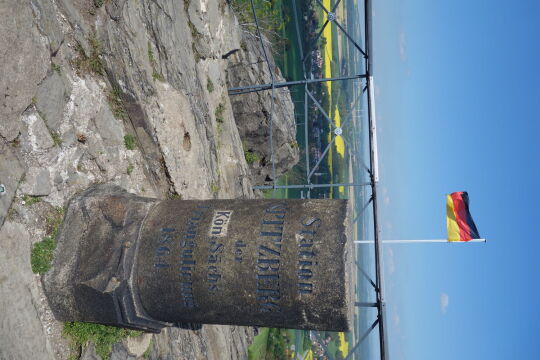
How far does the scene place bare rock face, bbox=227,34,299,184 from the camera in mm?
11734

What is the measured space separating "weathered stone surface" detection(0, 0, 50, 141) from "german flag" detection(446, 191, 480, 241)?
10238 millimetres

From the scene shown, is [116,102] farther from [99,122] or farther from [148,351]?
[148,351]

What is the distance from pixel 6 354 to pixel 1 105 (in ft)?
6.55

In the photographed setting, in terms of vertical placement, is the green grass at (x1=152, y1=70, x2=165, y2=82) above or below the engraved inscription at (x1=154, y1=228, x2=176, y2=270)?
above

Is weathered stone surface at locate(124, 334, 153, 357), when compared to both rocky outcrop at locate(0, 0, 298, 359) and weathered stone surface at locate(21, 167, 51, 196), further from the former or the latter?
weathered stone surface at locate(21, 167, 51, 196)

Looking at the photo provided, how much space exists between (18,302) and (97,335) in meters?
1.01

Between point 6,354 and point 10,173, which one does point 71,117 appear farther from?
point 6,354

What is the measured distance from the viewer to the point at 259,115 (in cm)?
1300

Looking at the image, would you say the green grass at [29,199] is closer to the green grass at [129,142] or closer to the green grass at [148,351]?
the green grass at [129,142]

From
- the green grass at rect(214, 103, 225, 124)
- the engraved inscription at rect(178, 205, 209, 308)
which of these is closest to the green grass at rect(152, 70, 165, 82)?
the green grass at rect(214, 103, 225, 124)

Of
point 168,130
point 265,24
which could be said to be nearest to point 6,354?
point 168,130

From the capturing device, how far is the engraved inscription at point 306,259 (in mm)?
3973

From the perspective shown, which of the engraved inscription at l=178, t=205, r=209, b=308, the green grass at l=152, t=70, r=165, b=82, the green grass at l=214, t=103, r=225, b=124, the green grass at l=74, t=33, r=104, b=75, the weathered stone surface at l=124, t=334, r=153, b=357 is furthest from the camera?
the green grass at l=214, t=103, r=225, b=124

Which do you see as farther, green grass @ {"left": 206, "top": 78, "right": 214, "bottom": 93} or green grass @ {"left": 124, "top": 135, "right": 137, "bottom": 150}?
→ green grass @ {"left": 206, "top": 78, "right": 214, "bottom": 93}
